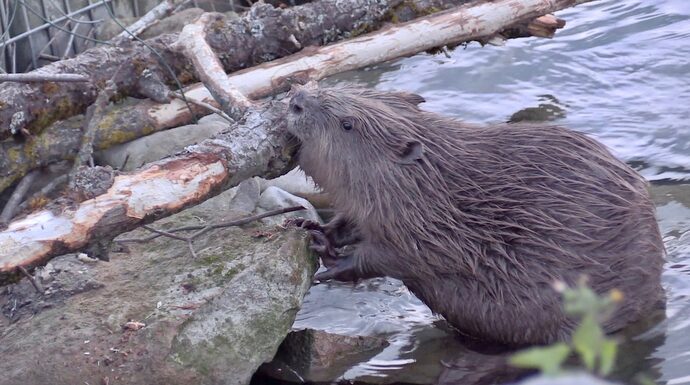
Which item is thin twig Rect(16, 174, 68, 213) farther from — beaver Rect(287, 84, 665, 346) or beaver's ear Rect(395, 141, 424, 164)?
beaver's ear Rect(395, 141, 424, 164)

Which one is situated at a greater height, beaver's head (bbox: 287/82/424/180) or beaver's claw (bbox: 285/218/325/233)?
beaver's head (bbox: 287/82/424/180)

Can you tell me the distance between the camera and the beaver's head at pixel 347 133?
3.53 metres

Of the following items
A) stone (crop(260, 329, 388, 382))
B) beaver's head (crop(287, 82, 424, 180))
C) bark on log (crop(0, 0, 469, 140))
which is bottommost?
stone (crop(260, 329, 388, 382))

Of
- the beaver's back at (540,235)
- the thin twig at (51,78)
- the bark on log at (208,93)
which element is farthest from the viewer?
the bark on log at (208,93)

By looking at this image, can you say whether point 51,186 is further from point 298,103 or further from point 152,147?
point 298,103

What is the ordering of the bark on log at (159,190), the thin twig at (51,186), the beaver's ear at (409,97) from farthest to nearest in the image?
1. the thin twig at (51,186)
2. the beaver's ear at (409,97)
3. the bark on log at (159,190)

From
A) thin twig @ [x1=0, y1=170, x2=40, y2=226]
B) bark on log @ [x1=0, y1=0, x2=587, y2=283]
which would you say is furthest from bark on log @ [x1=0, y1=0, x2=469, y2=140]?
bark on log @ [x1=0, y1=0, x2=587, y2=283]

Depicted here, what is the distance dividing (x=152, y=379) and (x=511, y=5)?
10.3 ft

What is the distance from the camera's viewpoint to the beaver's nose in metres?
3.56

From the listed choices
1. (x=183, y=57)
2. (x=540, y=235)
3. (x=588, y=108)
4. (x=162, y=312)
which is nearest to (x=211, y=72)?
(x=183, y=57)

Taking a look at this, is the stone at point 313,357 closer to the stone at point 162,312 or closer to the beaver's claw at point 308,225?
the stone at point 162,312

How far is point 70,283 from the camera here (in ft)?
11.1

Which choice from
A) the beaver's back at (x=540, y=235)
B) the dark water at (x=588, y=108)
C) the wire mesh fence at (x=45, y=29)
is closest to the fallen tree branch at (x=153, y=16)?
the wire mesh fence at (x=45, y=29)

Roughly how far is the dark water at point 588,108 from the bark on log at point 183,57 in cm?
114
